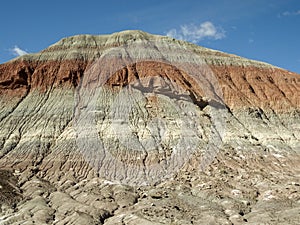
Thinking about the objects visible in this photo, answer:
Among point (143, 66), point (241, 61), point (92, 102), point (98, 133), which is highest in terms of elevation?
point (241, 61)

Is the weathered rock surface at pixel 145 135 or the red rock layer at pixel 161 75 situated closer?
the weathered rock surface at pixel 145 135

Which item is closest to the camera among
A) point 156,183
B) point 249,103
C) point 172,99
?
point 156,183

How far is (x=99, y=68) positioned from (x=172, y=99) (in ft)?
48.9

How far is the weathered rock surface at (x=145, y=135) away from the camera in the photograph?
202 feet

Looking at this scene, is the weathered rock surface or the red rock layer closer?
the weathered rock surface

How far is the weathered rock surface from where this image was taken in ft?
202

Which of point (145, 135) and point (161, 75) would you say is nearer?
point (145, 135)

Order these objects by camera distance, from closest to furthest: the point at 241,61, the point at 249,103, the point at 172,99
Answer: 1. the point at 172,99
2. the point at 249,103
3. the point at 241,61

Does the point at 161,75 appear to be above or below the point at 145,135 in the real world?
above

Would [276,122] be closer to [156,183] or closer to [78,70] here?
[156,183]

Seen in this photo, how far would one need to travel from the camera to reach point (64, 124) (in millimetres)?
83125

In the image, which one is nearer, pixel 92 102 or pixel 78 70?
pixel 92 102

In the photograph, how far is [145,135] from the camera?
80500mm

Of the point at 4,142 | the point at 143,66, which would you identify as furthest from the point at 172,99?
the point at 4,142
